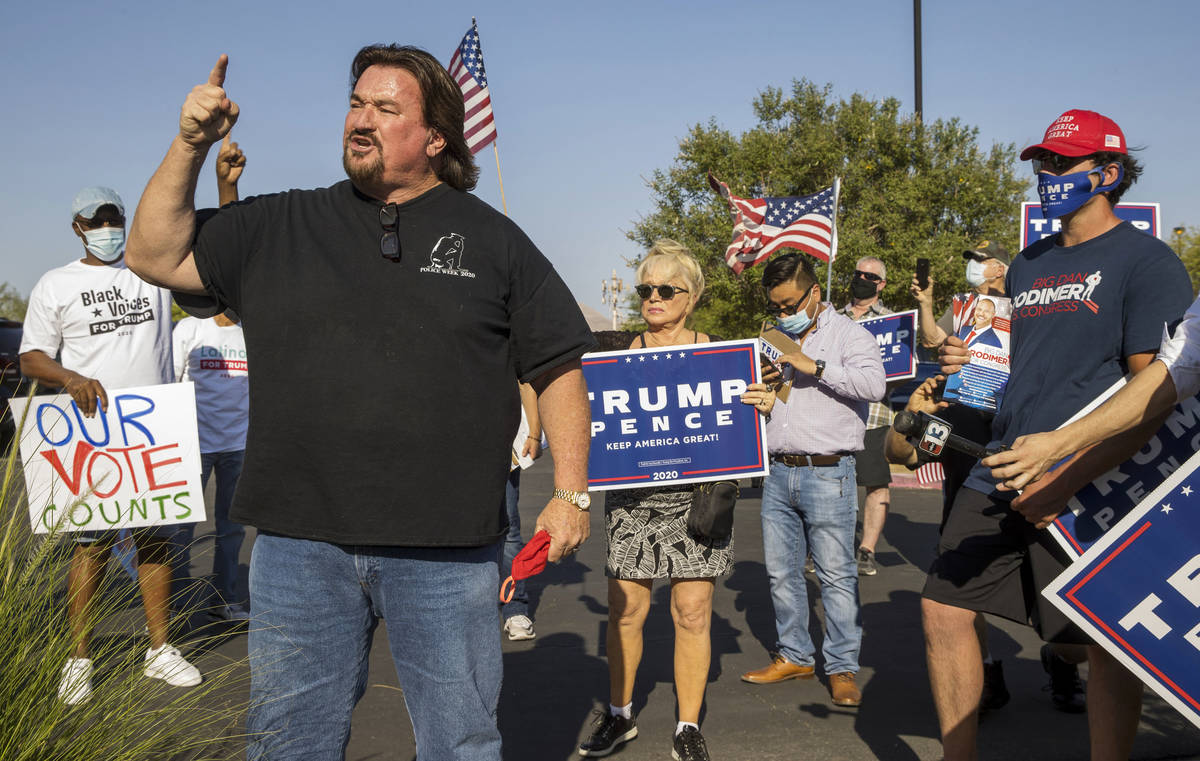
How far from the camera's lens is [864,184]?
102ft

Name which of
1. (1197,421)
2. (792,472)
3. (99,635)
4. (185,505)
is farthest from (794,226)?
(99,635)

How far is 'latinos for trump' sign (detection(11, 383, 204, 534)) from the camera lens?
200 inches

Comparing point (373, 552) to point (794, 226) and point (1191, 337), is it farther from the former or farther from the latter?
point (794, 226)

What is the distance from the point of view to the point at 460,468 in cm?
268

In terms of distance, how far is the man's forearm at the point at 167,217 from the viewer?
8.36 ft

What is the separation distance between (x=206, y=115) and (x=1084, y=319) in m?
2.75

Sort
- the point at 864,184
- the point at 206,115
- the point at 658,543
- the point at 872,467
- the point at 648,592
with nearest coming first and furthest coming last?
1. the point at 206,115
2. the point at 658,543
3. the point at 648,592
4. the point at 872,467
5. the point at 864,184

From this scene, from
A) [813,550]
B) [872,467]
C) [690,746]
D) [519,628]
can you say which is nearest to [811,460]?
[813,550]

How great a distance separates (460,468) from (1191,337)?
2046 millimetres

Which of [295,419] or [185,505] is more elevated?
[295,419]

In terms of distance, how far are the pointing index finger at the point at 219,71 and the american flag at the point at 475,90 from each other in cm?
867

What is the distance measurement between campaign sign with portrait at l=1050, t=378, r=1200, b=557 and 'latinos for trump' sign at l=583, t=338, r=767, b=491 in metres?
1.89

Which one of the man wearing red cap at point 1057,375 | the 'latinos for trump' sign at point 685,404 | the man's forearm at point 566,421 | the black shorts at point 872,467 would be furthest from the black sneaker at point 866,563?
Result: the man's forearm at point 566,421

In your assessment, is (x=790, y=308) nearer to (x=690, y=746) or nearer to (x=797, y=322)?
(x=797, y=322)
